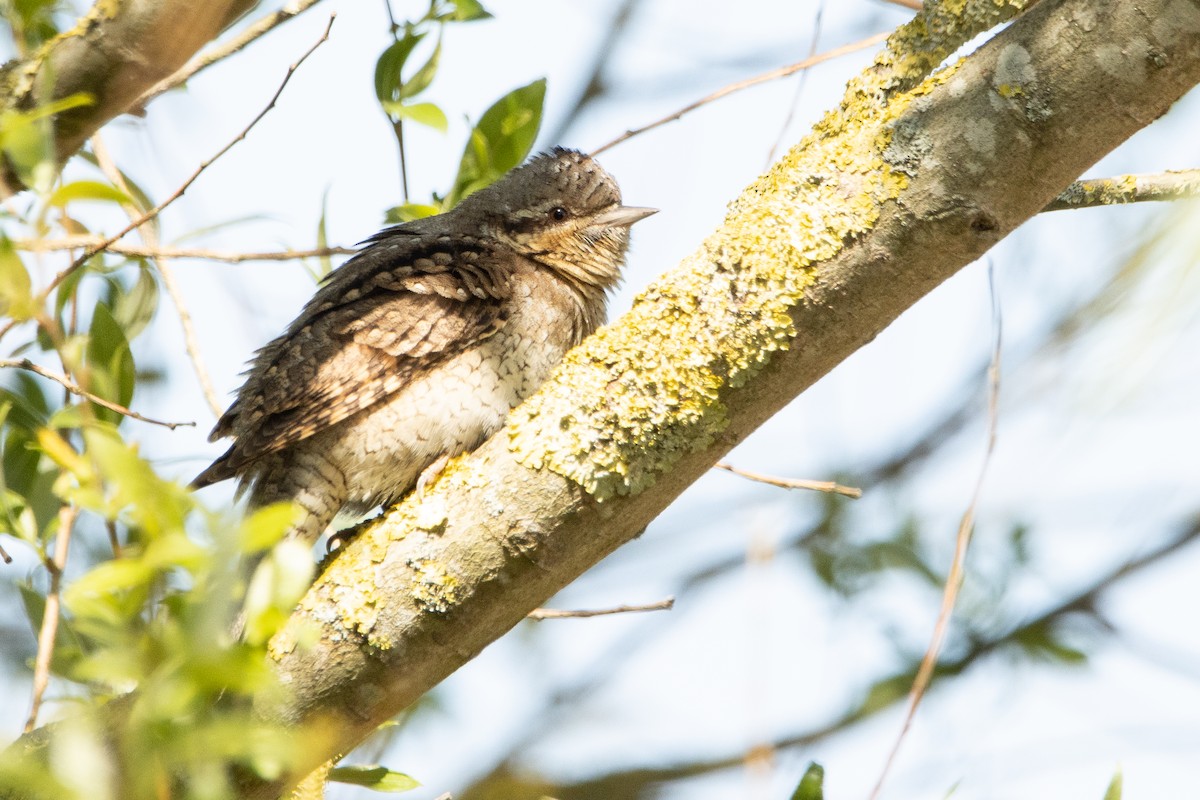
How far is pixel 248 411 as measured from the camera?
3.41m

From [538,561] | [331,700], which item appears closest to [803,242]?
[538,561]

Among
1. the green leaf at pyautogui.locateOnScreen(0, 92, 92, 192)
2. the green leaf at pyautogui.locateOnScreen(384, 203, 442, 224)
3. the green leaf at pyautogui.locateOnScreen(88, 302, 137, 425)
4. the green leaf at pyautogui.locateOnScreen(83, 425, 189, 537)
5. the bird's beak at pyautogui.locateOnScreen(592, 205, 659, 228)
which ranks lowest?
the green leaf at pyautogui.locateOnScreen(83, 425, 189, 537)

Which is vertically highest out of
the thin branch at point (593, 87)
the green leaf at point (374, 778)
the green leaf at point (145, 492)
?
the thin branch at point (593, 87)

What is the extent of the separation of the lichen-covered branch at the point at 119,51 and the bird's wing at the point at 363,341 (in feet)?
3.02

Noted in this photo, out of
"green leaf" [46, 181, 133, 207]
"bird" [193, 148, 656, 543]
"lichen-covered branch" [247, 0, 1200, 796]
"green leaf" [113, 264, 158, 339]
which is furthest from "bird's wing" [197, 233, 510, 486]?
"green leaf" [46, 181, 133, 207]

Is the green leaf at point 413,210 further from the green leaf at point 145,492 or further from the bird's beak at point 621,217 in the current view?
the green leaf at point 145,492

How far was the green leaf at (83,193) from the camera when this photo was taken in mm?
1702

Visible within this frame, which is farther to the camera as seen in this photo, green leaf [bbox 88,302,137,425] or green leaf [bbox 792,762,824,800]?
green leaf [bbox 88,302,137,425]

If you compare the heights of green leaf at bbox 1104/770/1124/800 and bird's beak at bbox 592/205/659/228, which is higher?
bird's beak at bbox 592/205/659/228

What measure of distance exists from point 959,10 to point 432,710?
11.6ft

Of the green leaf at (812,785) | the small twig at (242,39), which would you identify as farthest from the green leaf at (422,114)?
the green leaf at (812,785)

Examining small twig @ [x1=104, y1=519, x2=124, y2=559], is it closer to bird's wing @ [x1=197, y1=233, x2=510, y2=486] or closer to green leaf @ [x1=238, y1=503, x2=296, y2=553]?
bird's wing @ [x1=197, y1=233, x2=510, y2=486]

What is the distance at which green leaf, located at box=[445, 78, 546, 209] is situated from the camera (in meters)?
3.88

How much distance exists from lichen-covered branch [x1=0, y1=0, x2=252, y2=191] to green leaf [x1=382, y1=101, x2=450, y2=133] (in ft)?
2.57
